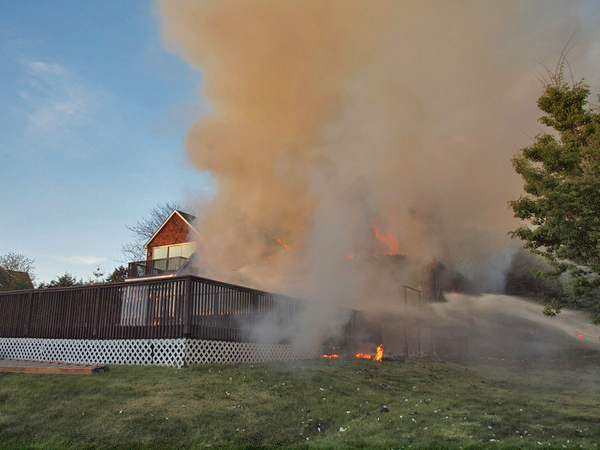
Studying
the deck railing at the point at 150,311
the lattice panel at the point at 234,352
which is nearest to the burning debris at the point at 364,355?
the lattice panel at the point at 234,352

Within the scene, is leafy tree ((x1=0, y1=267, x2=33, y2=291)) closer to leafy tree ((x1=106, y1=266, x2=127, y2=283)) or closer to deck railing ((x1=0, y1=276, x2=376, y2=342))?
leafy tree ((x1=106, y1=266, x2=127, y2=283))

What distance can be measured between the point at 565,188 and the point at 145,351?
1172cm

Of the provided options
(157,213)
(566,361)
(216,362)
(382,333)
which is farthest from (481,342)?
(157,213)

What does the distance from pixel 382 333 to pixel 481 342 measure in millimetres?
10493

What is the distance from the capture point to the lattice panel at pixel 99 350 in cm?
1257

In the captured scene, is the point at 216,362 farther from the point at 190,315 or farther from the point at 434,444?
the point at 434,444

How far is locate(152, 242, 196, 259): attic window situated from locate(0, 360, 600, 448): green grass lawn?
20.2m

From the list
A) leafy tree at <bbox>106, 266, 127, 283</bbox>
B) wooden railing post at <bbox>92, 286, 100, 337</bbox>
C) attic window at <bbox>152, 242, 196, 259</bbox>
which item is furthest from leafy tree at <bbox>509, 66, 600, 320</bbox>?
leafy tree at <bbox>106, 266, 127, 283</bbox>

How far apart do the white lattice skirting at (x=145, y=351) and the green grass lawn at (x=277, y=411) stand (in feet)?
2.38

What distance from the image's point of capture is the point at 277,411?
8.88 m

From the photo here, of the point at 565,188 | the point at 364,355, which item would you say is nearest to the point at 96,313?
the point at 364,355

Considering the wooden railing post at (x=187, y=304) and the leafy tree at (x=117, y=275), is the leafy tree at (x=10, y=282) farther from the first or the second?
the wooden railing post at (x=187, y=304)

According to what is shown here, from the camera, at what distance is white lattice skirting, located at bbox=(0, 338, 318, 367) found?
12.5 metres

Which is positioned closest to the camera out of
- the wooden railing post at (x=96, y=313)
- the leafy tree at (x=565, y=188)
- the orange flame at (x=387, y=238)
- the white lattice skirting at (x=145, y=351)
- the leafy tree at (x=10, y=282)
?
the leafy tree at (x=565, y=188)
